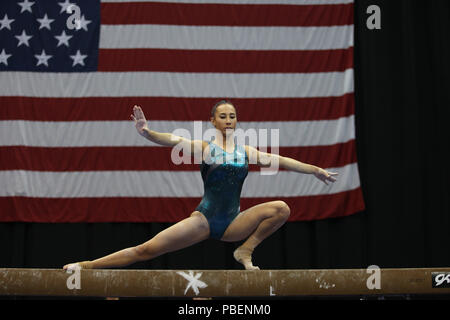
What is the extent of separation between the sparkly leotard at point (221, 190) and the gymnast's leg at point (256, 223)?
0.23 ft

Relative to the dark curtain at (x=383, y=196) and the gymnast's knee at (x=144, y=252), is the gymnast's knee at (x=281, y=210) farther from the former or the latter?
the dark curtain at (x=383, y=196)

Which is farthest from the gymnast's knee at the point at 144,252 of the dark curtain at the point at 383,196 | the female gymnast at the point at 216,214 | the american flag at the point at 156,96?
the dark curtain at the point at 383,196

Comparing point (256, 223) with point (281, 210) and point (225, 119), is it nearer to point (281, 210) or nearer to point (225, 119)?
point (281, 210)

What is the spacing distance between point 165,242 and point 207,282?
1.42 feet

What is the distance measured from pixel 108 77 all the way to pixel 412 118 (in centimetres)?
419

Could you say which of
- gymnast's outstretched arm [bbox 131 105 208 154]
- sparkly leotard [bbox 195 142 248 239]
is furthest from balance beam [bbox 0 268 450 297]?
gymnast's outstretched arm [bbox 131 105 208 154]

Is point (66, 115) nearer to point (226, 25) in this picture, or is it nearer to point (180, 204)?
point (180, 204)

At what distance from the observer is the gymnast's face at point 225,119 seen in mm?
4172

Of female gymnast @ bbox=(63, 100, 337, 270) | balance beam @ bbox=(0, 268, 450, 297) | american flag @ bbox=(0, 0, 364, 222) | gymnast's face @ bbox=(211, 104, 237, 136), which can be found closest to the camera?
balance beam @ bbox=(0, 268, 450, 297)

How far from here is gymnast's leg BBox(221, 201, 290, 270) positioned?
3.98 meters

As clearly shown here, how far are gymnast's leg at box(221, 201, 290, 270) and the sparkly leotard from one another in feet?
0.23

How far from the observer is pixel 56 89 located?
6.95 metres

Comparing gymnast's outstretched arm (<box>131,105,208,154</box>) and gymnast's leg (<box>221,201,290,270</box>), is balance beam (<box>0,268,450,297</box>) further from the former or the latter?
gymnast's outstretched arm (<box>131,105,208,154</box>)

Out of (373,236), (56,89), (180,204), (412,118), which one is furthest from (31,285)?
(412,118)
